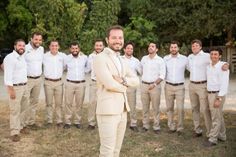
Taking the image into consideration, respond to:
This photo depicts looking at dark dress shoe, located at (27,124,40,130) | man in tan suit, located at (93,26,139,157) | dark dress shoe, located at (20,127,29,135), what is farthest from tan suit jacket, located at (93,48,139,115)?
dark dress shoe, located at (27,124,40,130)

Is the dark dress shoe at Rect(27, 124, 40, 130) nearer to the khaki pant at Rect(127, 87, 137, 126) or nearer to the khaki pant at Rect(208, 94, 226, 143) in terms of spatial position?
the khaki pant at Rect(127, 87, 137, 126)

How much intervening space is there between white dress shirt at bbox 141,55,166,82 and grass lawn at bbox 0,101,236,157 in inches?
45.6

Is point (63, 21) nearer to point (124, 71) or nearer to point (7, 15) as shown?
point (7, 15)

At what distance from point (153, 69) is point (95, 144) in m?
1.92

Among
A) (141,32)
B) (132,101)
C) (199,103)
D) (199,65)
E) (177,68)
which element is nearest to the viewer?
(199,65)

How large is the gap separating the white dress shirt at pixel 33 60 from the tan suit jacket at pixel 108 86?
4101mm

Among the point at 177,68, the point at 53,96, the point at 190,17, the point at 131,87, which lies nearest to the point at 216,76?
the point at 177,68

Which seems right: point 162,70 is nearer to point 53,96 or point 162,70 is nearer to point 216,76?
point 216,76

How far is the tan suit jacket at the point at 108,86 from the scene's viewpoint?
493cm

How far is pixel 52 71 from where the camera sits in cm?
908

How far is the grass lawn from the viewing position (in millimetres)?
7562

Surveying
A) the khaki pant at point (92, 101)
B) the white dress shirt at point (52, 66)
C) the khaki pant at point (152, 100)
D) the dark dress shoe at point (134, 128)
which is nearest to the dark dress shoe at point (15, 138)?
the white dress shirt at point (52, 66)

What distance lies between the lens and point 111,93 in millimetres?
5008

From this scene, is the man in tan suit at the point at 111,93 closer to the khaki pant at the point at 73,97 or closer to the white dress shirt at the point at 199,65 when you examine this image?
the white dress shirt at the point at 199,65
